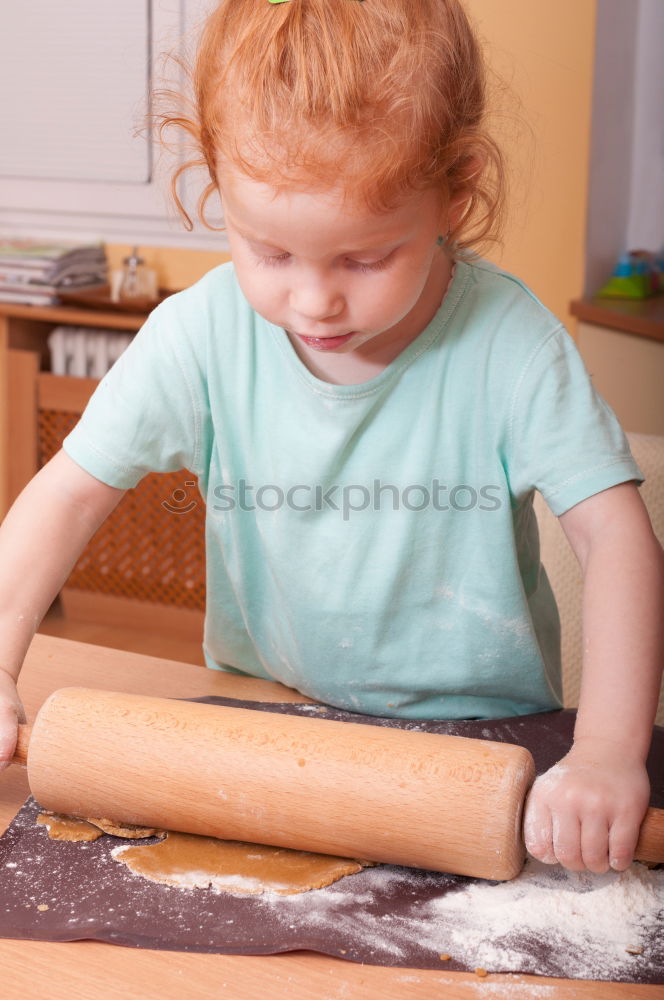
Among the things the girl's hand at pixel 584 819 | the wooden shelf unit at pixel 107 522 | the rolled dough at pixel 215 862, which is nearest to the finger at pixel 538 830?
the girl's hand at pixel 584 819

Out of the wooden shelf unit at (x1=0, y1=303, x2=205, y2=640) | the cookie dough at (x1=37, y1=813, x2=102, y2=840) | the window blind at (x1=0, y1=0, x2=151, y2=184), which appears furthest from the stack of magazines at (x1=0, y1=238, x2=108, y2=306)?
the cookie dough at (x1=37, y1=813, x2=102, y2=840)

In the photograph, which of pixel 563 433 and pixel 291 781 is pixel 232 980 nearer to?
pixel 291 781

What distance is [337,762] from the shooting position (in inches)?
28.8

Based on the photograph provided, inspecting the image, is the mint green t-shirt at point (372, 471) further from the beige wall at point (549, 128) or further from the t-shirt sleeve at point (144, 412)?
the beige wall at point (549, 128)

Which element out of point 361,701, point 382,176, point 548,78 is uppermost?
point 548,78

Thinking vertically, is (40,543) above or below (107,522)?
above

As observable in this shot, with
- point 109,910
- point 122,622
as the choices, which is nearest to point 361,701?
point 109,910

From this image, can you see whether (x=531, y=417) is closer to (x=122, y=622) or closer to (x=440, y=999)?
(x=440, y=999)

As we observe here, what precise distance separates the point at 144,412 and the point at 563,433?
36 cm

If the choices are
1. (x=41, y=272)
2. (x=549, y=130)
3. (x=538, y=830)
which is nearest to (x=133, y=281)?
(x=41, y=272)

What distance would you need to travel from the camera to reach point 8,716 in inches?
32.4

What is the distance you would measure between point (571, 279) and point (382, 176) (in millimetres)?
1806

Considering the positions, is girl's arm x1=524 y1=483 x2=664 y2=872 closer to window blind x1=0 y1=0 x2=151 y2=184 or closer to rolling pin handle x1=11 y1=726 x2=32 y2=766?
rolling pin handle x1=11 y1=726 x2=32 y2=766

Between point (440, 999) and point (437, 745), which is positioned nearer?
point (440, 999)
